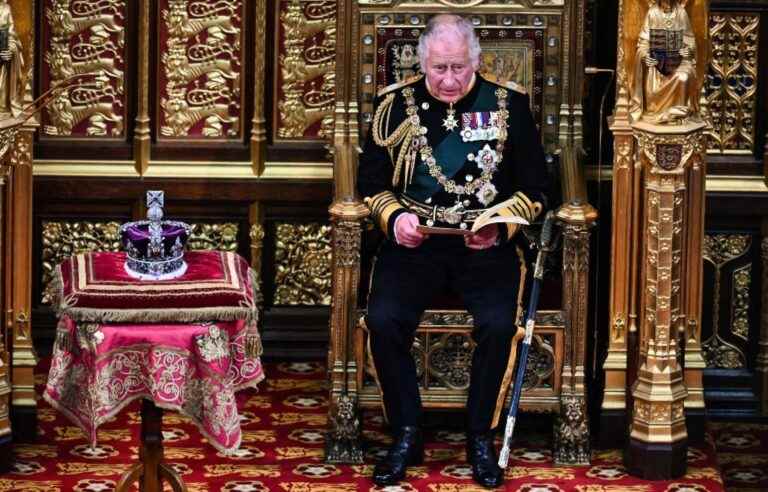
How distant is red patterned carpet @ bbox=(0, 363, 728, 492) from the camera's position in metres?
7.91

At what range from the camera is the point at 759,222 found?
913 cm

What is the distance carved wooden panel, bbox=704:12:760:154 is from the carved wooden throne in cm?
75

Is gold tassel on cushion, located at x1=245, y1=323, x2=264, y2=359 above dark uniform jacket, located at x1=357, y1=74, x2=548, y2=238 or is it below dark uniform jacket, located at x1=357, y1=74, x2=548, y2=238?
below

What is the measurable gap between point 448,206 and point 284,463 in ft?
3.62

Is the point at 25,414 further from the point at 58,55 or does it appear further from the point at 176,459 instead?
the point at 58,55

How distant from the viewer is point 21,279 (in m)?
8.35

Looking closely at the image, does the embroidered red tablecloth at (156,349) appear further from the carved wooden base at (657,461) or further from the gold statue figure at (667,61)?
the gold statue figure at (667,61)

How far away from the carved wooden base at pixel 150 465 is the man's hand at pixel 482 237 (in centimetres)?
140

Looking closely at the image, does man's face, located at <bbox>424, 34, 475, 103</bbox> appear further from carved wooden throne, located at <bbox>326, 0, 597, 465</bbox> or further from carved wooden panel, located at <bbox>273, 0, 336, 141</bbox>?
carved wooden panel, located at <bbox>273, 0, 336, 141</bbox>

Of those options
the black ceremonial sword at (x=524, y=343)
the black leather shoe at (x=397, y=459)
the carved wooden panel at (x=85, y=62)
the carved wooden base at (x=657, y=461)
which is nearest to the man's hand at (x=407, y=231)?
the black ceremonial sword at (x=524, y=343)

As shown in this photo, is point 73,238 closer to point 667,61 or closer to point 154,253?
point 154,253

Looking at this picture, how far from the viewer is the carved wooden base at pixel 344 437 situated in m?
8.14

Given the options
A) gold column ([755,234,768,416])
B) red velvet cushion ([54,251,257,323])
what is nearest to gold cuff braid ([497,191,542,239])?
red velvet cushion ([54,251,257,323])

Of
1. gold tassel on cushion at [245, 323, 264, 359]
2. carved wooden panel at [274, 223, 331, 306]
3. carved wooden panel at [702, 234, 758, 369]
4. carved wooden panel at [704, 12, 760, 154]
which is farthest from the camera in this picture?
carved wooden panel at [274, 223, 331, 306]
